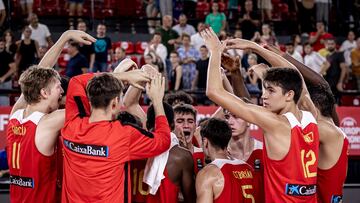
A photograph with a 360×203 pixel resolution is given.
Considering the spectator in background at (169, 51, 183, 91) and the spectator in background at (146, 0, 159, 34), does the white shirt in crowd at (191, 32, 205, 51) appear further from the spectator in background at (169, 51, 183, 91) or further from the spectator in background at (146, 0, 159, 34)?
the spectator in background at (146, 0, 159, 34)

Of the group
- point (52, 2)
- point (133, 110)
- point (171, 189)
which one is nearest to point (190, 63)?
point (52, 2)

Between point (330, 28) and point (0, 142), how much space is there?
11.7 metres

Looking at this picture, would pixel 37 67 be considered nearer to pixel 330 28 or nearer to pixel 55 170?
pixel 55 170

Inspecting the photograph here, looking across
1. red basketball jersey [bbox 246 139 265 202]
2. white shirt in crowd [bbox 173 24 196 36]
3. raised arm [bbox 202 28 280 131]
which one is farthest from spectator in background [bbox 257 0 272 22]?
raised arm [bbox 202 28 280 131]

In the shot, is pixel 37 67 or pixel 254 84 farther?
pixel 254 84

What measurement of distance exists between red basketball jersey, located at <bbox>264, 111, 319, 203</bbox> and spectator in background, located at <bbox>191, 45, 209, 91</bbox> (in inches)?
370

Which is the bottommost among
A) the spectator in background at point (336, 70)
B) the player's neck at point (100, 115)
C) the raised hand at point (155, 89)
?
the spectator in background at point (336, 70)

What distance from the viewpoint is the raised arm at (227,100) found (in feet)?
17.5

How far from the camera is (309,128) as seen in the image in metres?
5.47

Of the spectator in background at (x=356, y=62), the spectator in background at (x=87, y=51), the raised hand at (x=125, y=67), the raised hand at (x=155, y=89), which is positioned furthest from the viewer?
the spectator in background at (x=356, y=62)

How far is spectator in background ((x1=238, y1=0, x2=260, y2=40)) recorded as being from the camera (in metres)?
18.3

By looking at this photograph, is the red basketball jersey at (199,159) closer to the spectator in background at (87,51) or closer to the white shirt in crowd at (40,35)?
the spectator in background at (87,51)

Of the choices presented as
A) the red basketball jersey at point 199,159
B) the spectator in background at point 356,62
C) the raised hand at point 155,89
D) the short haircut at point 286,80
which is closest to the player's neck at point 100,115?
the raised hand at point 155,89

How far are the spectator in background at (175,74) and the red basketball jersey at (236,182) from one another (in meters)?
9.10
